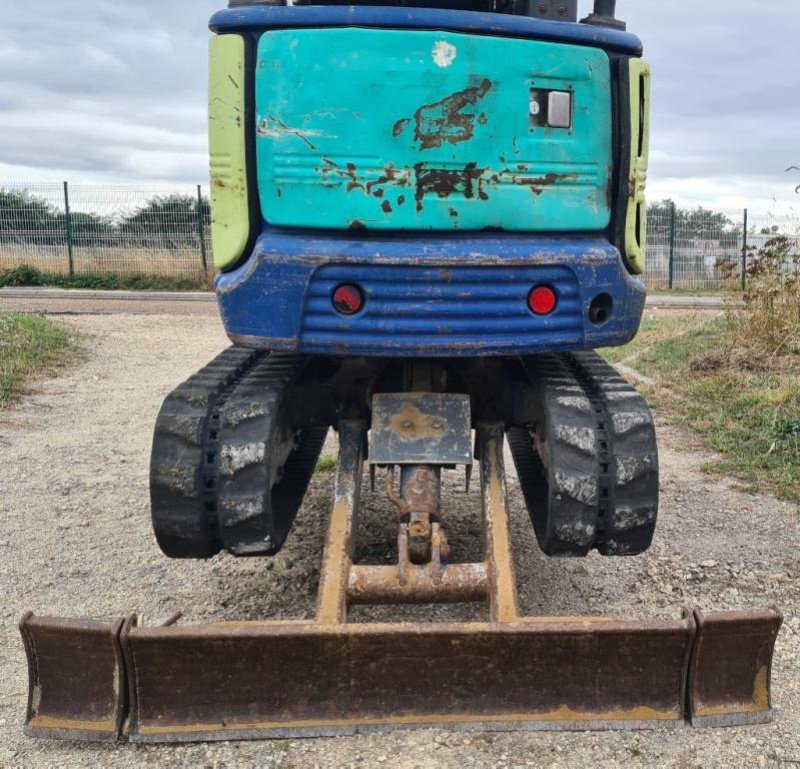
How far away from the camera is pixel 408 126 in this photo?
3.01 m

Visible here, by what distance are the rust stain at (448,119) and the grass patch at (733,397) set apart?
3186 mm

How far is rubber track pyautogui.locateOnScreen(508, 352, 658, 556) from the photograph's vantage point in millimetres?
3279

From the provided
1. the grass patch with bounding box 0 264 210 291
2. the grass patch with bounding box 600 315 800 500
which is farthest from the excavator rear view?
the grass patch with bounding box 0 264 210 291

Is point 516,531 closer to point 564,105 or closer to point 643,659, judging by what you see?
point 643,659

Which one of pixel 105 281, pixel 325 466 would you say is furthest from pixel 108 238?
pixel 325 466

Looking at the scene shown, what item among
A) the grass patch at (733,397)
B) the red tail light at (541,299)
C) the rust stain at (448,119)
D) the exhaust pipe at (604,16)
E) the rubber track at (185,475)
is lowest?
the grass patch at (733,397)

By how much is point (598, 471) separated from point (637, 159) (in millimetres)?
1108

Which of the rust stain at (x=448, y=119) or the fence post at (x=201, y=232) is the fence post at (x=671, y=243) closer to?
the fence post at (x=201, y=232)

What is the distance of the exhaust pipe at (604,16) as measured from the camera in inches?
133

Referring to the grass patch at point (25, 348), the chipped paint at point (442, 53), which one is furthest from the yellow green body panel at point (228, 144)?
the grass patch at point (25, 348)

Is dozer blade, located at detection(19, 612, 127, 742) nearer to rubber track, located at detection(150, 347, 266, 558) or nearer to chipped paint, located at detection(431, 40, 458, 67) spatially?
rubber track, located at detection(150, 347, 266, 558)

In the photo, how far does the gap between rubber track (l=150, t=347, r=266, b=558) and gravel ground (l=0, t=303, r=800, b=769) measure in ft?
1.96

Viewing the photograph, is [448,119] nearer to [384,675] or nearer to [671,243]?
[384,675]

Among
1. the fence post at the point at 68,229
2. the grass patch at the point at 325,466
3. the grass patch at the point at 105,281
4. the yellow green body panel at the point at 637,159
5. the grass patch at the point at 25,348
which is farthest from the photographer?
the fence post at the point at 68,229
